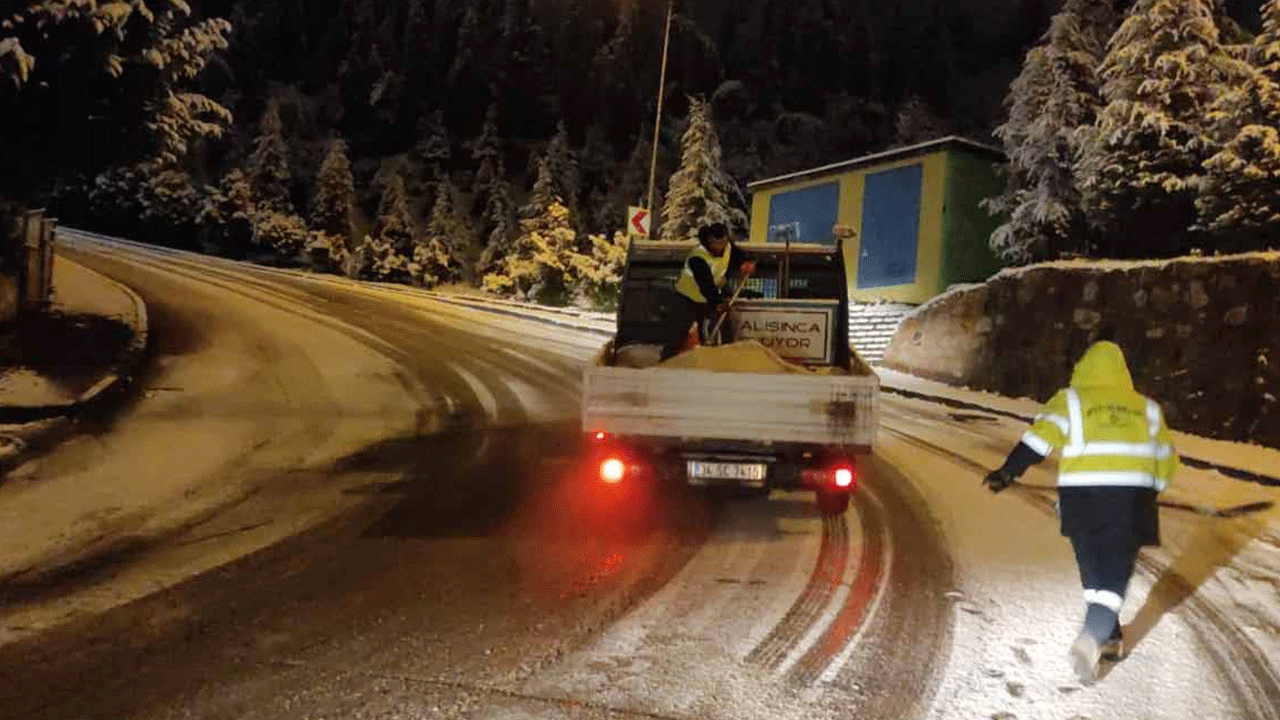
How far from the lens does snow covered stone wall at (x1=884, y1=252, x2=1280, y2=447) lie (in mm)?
11992

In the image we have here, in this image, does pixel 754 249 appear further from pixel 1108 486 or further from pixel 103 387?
pixel 103 387

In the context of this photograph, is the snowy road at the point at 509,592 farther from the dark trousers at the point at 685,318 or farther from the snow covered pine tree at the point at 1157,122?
the snow covered pine tree at the point at 1157,122

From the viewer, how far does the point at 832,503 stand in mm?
7531

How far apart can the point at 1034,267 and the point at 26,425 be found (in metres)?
15.1

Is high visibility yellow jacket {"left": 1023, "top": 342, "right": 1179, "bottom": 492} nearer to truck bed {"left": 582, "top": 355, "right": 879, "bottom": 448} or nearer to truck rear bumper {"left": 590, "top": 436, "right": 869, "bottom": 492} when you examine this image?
truck bed {"left": 582, "top": 355, "right": 879, "bottom": 448}

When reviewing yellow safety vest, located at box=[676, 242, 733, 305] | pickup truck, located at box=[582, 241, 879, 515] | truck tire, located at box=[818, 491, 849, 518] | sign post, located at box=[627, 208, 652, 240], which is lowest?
truck tire, located at box=[818, 491, 849, 518]

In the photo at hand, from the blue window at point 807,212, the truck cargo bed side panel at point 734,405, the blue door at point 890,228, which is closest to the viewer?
the truck cargo bed side panel at point 734,405

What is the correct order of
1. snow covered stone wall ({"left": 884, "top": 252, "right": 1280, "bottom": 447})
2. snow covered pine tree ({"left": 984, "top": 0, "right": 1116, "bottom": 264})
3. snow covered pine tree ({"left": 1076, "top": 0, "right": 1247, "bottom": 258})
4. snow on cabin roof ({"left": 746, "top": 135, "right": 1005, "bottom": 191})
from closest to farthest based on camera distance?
snow covered stone wall ({"left": 884, "top": 252, "right": 1280, "bottom": 447})
snow covered pine tree ({"left": 1076, "top": 0, "right": 1247, "bottom": 258})
snow covered pine tree ({"left": 984, "top": 0, "right": 1116, "bottom": 264})
snow on cabin roof ({"left": 746, "top": 135, "right": 1005, "bottom": 191})

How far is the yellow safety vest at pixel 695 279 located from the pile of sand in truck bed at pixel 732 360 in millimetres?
1101

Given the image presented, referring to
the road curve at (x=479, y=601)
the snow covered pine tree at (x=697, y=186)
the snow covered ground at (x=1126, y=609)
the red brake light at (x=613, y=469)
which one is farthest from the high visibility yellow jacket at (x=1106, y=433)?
the snow covered pine tree at (x=697, y=186)

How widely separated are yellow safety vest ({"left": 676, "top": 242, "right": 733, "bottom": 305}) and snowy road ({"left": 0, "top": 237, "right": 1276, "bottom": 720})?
1807 millimetres

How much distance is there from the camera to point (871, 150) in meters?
51.7

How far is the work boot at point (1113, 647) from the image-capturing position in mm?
4680

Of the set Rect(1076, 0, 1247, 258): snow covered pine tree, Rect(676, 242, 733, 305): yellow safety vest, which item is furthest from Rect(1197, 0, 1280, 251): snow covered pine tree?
Rect(676, 242, 733, 305): yellow safety vest
